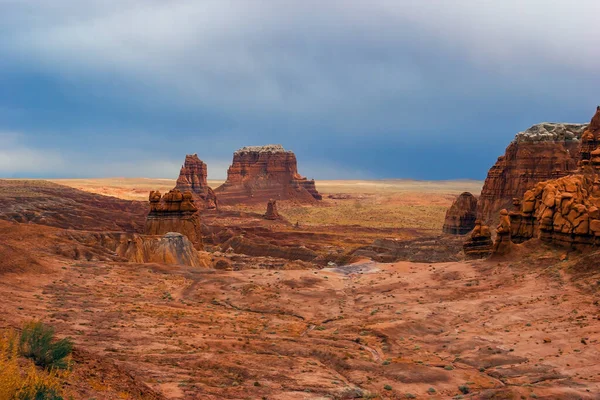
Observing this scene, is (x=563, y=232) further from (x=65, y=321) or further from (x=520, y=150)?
(x=520, y=150)

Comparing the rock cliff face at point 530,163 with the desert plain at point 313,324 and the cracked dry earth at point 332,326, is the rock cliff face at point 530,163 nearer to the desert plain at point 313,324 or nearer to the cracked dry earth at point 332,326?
the desert plain at point 313,324

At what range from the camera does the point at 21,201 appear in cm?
9062

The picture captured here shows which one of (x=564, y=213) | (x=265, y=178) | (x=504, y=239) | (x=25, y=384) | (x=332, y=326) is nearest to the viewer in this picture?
(x=25, y=384)

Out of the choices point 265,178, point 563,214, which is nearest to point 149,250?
point 563,214

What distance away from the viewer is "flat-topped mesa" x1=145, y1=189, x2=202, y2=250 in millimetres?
52781

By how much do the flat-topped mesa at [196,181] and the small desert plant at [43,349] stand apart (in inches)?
4193

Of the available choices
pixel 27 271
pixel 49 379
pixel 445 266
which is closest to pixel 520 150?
pixel 445 266

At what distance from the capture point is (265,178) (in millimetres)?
149500

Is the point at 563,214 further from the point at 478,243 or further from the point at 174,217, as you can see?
the point at 174,217

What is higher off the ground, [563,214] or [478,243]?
[563,214]

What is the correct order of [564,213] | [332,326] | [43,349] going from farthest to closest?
[564,213], [332,326], [43,349]

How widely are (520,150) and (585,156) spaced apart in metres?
14.0

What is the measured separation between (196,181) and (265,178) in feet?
91.2

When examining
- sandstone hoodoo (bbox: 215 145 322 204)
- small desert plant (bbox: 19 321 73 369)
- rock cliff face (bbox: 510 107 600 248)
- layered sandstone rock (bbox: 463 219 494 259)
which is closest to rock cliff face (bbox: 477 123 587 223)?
layered sandstone rock (bbox: 463 219 494 259)
